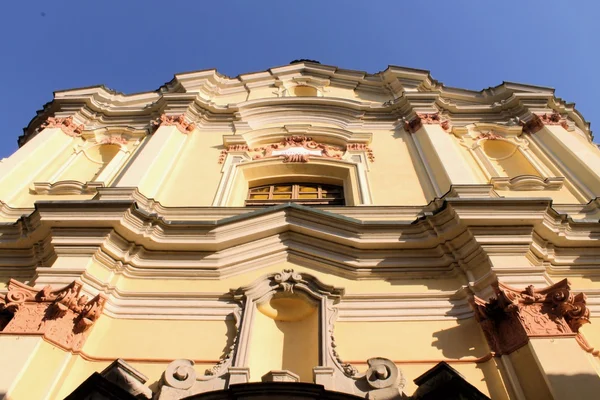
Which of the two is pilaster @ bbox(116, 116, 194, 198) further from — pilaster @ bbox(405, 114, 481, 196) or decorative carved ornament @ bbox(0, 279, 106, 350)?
pilaster @ bbox(405, 114, 481, 196)

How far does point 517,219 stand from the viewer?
23.8ft

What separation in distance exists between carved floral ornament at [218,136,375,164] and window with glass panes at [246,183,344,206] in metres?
0.61

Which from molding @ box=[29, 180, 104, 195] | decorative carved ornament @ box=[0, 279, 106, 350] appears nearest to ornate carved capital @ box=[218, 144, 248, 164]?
molding @ box=[29, 180, 104, 195]

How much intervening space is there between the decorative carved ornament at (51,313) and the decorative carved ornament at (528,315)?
16.0 feet

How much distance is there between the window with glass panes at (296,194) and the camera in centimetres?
1037

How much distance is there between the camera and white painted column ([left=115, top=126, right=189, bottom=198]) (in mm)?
9594

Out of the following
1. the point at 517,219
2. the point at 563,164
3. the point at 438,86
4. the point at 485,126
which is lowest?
the point at 517,219

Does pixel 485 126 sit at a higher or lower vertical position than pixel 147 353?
higher

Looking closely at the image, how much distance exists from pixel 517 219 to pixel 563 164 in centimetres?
435

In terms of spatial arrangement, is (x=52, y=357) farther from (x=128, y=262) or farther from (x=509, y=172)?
(x=509, y=172)

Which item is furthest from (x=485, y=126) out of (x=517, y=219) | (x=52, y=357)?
(x=52, y=357)

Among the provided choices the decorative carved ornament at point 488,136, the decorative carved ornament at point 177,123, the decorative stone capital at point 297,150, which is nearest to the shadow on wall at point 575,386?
the decorative stone capital at point 297,150

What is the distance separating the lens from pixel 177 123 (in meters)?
12.6

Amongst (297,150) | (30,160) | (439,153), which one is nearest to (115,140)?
(30,160)
